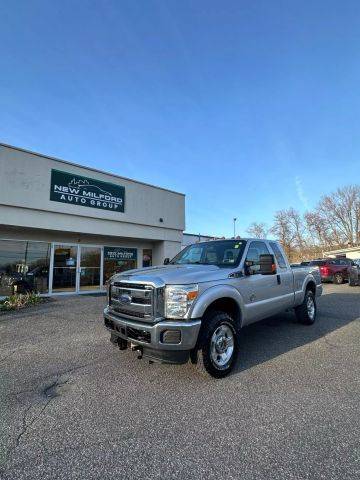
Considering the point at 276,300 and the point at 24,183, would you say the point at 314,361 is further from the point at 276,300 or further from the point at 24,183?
the point at 24,183

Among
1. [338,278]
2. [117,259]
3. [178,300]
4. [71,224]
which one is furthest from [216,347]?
[338,278]

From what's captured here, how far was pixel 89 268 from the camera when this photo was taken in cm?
1524

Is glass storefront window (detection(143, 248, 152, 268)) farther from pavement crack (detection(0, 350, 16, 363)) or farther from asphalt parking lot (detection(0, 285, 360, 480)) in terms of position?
pavement crack (detection(0, 350, 16, 363))

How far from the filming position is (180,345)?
362cm

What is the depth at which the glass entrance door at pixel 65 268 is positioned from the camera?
1400 cm

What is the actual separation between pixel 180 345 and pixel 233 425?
1.02 meters

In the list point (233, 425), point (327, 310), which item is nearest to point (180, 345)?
point (233, 425)

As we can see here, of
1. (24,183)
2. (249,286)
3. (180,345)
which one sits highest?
(24,183)

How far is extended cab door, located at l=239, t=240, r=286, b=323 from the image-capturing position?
488cm

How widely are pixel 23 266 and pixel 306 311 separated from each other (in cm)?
1163

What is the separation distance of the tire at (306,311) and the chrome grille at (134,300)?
15.6 ft

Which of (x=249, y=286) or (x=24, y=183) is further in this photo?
(x=24, y=183)

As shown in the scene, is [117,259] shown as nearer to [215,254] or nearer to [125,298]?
[215,254]

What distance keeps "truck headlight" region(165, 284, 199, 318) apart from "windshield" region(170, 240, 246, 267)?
4.31 ft
